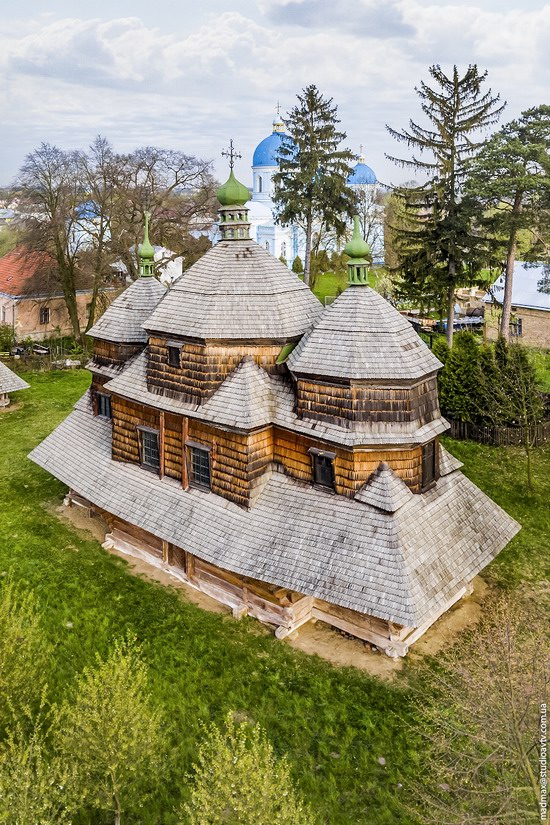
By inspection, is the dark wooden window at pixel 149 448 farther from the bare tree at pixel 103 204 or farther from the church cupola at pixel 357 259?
the bare tree at pixel 103 204

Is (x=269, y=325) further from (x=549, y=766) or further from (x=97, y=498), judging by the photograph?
(x=549, y=766)

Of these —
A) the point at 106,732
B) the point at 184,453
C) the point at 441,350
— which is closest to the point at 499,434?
the point at 441,350

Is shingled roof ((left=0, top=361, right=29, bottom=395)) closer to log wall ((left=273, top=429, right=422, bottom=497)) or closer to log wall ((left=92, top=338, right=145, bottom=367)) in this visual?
log wall ((left=92, top=338, right=145, bottom=367))

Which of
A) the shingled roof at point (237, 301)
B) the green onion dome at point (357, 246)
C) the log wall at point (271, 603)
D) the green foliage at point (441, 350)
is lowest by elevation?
the log wall at point (271, 603)

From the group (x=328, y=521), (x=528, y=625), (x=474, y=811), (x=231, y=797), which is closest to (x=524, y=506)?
(x=528, y=625)

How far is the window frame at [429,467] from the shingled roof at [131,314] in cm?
866

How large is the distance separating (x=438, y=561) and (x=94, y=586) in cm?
816

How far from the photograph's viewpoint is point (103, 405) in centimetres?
1897

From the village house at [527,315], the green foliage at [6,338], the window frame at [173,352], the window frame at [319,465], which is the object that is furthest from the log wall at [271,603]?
the village house at [527,315]

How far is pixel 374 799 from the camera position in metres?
9.43

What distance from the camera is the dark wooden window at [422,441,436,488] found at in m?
13.4

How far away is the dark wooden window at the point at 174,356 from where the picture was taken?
1479 centimetres

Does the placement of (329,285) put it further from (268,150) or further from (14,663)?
(14,663)

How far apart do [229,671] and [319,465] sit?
14.9 ft
